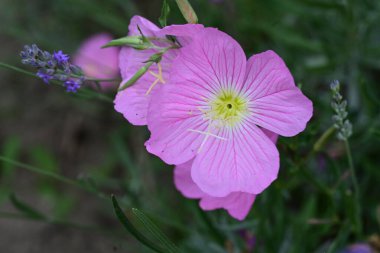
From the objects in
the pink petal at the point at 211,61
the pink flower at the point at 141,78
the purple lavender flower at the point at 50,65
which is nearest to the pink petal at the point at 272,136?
the pink petal at the point at 211,61

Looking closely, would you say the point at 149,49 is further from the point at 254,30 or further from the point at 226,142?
the point at 254,30

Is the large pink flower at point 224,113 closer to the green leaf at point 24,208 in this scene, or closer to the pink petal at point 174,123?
the pink petal at point 174,123

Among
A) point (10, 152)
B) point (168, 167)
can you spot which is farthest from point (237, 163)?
point (10, 152)

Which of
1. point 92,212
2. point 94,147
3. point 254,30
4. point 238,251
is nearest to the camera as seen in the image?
point 238,251

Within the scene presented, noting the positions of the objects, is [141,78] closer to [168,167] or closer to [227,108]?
[227,108]

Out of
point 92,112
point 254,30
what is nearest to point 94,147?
point 92,112

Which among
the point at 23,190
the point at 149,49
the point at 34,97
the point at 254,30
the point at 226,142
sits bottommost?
the point at 23,190
